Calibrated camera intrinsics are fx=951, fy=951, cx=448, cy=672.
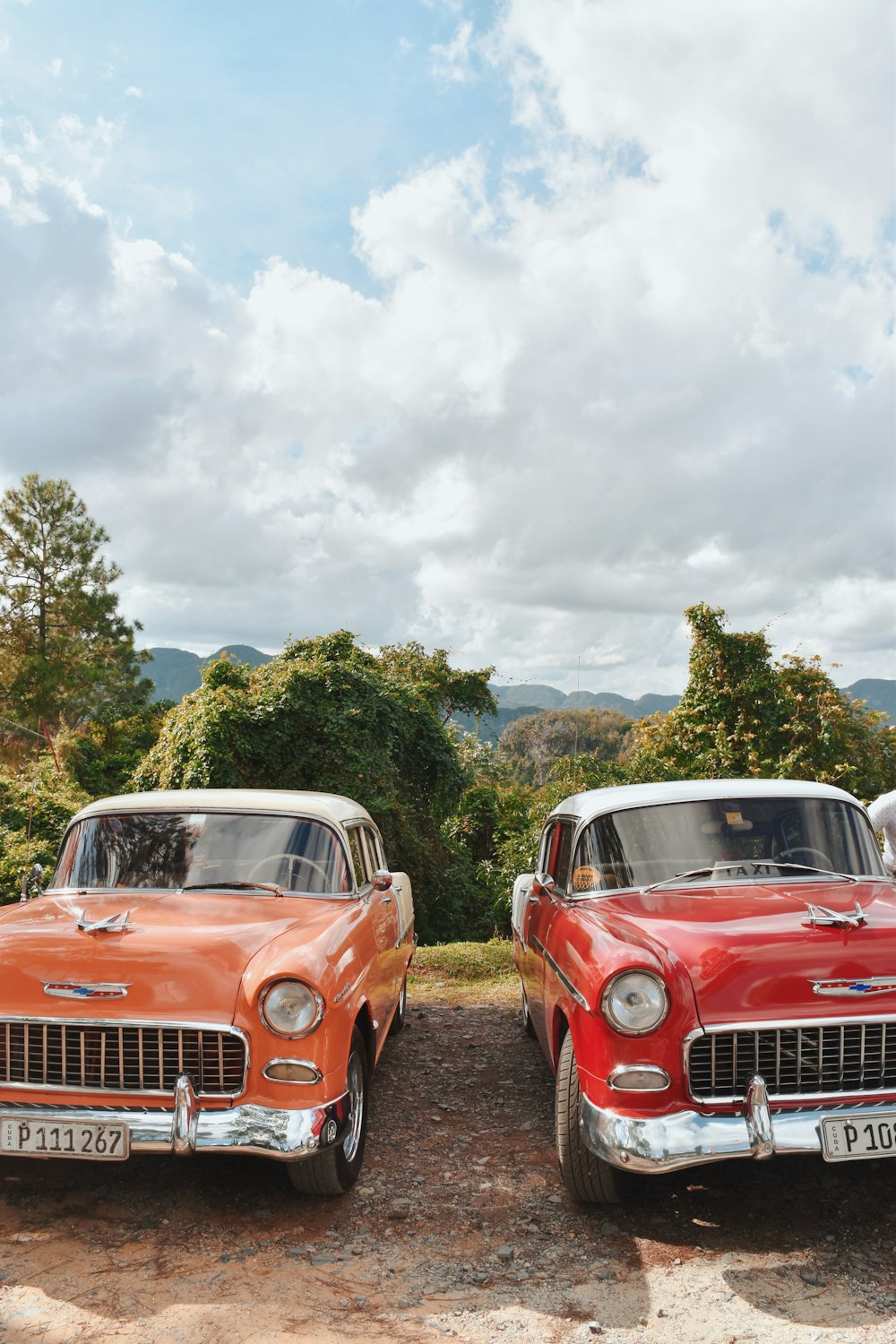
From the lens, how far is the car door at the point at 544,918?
5.27 meters

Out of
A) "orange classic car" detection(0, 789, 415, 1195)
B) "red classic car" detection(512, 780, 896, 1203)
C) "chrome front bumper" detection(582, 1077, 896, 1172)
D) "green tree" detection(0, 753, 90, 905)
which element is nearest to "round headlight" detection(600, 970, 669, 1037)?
"red classic car" detection(512, 780, 896, 1203)

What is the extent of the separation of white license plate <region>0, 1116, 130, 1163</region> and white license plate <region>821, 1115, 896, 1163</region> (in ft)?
8.66

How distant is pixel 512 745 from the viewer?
7231 cm

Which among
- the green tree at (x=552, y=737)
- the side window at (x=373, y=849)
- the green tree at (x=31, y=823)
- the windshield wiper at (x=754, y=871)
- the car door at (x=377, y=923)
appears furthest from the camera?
the green tree at (x=552, y=737)

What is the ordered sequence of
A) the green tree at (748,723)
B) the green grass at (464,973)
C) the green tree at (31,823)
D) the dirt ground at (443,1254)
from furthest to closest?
the green tree at (748,723)
the green tree at (31,823)
the green grass at (464,973)
the dirt ground at (443,1254)

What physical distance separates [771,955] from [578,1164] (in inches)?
47.5

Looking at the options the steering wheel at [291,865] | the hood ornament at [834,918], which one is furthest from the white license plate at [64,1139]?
the hood ornament at [834,918]

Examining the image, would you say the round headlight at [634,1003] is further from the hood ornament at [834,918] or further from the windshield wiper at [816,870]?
the windshield wiper at [816,870]

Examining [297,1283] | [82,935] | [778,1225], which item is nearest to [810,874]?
[778,1225]

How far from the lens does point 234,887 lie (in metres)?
4.98

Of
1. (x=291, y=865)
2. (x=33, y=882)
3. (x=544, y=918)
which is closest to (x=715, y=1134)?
(x=544, y=918)

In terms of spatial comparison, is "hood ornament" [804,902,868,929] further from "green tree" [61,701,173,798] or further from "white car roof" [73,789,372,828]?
"green tree" [61,701,173,798]

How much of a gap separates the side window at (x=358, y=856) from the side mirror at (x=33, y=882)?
178 cm

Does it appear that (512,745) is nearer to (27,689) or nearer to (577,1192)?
(27,689)
